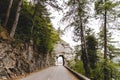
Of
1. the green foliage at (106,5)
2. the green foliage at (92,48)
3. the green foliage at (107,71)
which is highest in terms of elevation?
the green foliage at (106,5)

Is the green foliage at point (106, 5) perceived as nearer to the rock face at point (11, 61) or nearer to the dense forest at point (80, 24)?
the dense forest at point (80, 24)

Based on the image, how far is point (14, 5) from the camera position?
928 inches

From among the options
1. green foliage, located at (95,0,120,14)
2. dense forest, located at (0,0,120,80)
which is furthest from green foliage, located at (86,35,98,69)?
green foliage, located at (95,0,120,14)

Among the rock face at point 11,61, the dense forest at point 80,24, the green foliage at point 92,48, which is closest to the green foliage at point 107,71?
the dense forest at point 80,24

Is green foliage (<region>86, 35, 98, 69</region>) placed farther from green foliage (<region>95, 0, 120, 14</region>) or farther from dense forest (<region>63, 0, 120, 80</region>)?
green foliage (<region>95, 0, 120, 14</region>)

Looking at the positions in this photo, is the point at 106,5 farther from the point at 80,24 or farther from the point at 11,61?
the point at 11,61

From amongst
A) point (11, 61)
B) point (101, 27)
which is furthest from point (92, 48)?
point (11, 61)

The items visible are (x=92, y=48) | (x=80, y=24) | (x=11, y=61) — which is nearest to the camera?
(x=11, y=61)

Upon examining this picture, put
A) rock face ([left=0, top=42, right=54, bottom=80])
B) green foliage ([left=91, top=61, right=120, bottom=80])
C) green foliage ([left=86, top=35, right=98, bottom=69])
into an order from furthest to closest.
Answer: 1. green foliage ([left=86, top=35, right=98, bottom=69])
2. green foliage ([left=91, top=61, right=120, bottom=80])
3. rock face ([left=0, top=42, right=54, bottom=80])

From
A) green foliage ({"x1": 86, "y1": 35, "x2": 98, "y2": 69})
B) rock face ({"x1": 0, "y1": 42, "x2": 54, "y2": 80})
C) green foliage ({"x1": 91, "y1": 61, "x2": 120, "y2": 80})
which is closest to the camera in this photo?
rock face ({"x1": 0, "y1": 42, "x2": 54, "y2": 80})

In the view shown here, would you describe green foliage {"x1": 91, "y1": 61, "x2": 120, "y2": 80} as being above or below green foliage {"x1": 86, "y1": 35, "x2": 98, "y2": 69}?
below

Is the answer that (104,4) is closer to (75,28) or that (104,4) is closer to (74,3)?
(74,3)

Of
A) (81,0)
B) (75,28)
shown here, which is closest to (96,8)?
(81,0)

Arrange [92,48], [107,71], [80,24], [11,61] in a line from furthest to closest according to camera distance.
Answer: [92,48] < [80,24] < [107,71] < [11,61]
